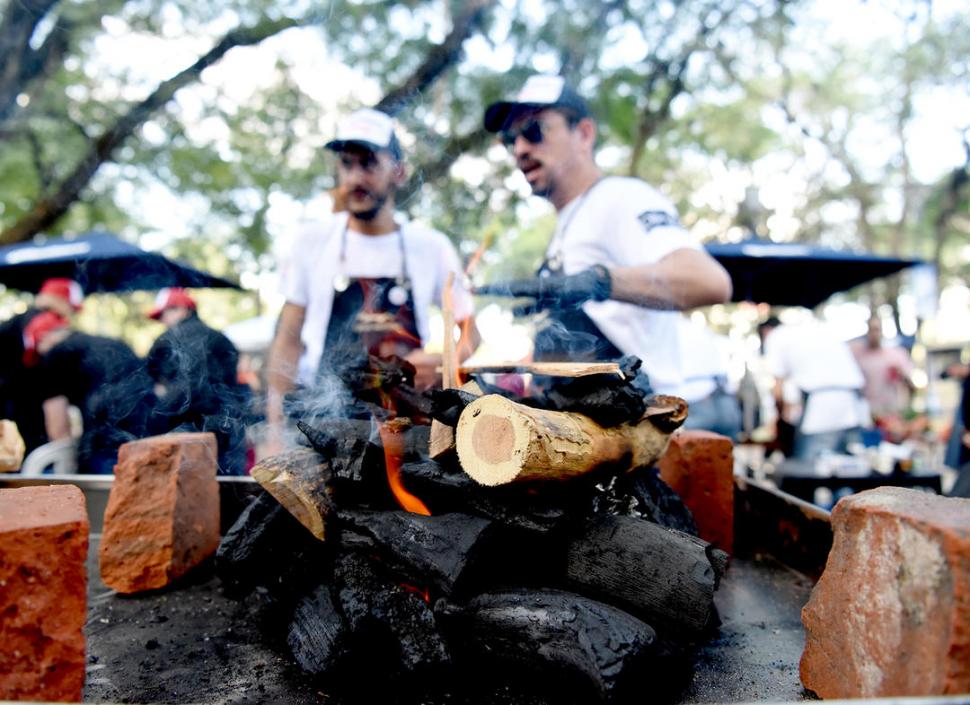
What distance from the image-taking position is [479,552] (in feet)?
6.52

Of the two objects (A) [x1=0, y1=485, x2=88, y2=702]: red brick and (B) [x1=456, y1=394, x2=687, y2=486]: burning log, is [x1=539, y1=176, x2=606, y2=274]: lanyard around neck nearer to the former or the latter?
(B) [x1=456, y1=394, x2=687, y2=486]: burning log

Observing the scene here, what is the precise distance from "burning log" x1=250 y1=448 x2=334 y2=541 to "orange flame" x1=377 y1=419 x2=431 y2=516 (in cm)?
22

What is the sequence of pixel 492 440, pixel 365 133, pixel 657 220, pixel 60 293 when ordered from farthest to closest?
pixel 60 293 < pixel 365 133 < pixel 657 220 < pixel 492 440

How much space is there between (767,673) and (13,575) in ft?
7.04

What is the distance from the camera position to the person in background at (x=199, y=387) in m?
3.55

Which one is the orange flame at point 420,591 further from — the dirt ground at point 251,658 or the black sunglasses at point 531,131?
the black sunglasses at point 531,131

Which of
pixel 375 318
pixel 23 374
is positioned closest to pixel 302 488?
pixel 375 318

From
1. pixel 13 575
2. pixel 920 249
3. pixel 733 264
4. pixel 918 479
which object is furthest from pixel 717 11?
pixel 920 249

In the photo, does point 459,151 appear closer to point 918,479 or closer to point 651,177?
point 918,479

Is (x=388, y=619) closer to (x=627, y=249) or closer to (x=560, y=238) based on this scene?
(x=627, y=249)

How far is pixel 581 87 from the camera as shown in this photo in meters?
7.98

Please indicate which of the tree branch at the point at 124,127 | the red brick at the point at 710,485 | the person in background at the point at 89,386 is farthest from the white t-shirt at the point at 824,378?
the tree branch at the point at 124,127

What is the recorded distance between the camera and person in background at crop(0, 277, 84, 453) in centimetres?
514

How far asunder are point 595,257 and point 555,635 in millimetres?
2024
